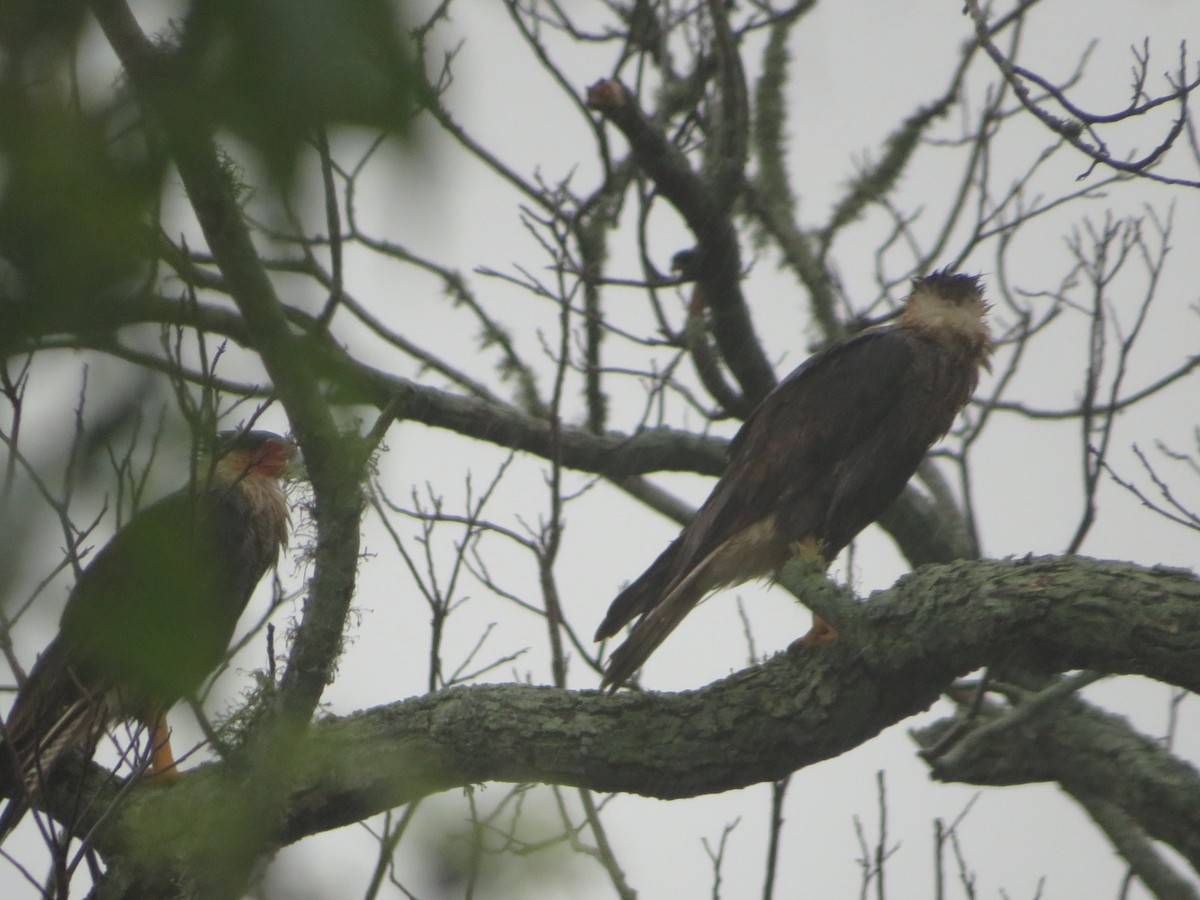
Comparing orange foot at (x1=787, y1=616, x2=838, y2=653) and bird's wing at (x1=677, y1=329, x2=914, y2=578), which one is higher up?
bird's wing at (x1=677, y1=329, x2=914, y2=578)

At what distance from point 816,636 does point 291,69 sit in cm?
310

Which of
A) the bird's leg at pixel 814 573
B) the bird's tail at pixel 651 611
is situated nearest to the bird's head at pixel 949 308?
the bird's leg at pixel 814 573

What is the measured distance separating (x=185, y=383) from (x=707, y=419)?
15.4 feet

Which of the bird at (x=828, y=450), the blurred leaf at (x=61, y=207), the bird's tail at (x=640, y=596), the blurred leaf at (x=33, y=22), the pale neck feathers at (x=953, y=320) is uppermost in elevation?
the pale neck feathers at (x=953, y=320)

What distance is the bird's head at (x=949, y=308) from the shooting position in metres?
4.73

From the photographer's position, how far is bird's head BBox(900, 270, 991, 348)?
4734 millimetres

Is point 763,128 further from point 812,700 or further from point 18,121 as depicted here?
point 18,121

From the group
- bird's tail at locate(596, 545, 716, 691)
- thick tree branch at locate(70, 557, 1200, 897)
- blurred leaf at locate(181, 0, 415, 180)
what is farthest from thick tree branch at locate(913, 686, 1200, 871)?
blurred leaf at locate(181, 0, 415, 180)

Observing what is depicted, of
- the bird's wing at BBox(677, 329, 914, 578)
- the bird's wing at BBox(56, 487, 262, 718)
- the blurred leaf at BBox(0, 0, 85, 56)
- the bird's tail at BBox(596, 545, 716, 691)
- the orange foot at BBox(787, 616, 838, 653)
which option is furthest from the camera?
the bird's wing at BBox(677, 329, 914, 578)

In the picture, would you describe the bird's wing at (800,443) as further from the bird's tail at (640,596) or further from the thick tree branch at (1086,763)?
the thick tree branch at (1086,763)

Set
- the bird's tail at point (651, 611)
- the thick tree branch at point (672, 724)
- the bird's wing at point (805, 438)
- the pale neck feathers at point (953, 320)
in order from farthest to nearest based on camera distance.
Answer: the pale neck feathers at point (953, 320), the bird's wing at point (805, 438), the bird's tail at point (651, 611), the thick tree branch at point (672, 724)

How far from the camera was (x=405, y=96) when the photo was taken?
0.86 m

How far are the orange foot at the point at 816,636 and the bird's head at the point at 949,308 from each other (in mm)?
1364

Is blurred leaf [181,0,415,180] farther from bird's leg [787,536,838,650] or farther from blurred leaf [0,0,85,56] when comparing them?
bird's leg [787,536,838,650]
